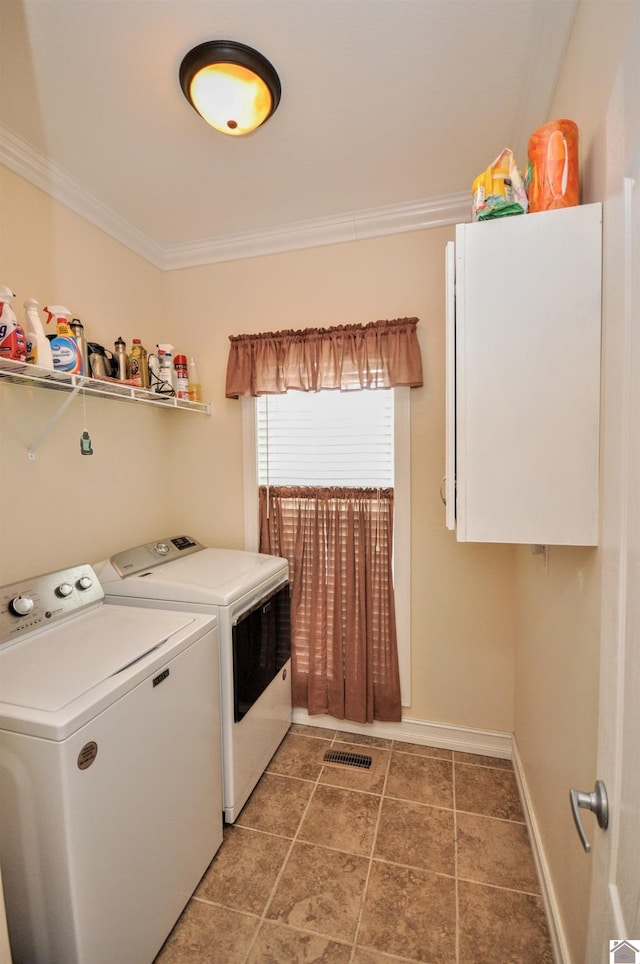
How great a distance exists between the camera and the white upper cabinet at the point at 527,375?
3.15ft

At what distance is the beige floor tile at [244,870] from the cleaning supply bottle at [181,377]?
6.62ft

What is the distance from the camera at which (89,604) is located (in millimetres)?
1665

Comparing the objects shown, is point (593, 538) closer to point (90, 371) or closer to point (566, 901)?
point (566, 901)

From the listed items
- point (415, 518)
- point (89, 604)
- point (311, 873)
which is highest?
point (415, 518)

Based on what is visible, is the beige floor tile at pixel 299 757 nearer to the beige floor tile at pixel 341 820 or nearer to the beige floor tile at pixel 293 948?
the beige floor tile at pixel 341 820

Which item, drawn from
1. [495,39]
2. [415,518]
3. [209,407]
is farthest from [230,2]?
[415,518]

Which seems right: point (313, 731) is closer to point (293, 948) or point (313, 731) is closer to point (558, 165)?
point (293, 948)

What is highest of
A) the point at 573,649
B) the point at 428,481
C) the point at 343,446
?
the point at 343,446

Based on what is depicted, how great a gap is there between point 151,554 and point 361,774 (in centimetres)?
147

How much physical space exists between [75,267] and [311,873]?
8.74 ft

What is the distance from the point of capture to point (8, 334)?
133 cm

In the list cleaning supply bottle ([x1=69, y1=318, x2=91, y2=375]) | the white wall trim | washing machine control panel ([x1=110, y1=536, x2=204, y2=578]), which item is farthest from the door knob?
cleaning supply bottle ([x1=69, y1=318, x2=91, y2=375])

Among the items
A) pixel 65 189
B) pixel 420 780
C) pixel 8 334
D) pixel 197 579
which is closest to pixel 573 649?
pixel 420 780

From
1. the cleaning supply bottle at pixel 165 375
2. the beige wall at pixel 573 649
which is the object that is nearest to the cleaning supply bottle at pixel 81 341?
the cleaning supply bottle at pixel 165 375
